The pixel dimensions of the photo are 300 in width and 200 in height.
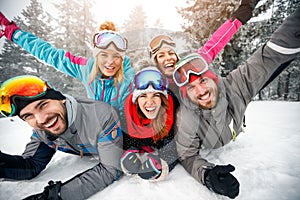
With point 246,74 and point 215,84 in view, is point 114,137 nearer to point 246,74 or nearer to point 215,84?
point 215,84

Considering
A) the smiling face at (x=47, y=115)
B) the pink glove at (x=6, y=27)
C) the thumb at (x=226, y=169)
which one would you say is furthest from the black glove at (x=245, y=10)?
the pink glove at (x=6, y=27)

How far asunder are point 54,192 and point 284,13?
47.4 feet

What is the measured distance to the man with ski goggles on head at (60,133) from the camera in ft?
4.55

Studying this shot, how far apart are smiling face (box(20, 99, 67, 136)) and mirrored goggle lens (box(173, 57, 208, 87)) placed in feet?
4.33

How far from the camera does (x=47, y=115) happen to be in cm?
148

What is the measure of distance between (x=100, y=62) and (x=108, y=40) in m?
0.37

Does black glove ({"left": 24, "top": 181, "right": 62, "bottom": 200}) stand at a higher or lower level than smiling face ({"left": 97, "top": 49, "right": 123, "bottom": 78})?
lower

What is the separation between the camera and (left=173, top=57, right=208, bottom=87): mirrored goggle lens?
1904 millimetres

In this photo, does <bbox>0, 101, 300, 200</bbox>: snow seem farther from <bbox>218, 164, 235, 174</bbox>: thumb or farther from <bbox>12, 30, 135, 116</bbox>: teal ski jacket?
<bbox>12, 30, 135, 116</bbox>: teal ski jacket

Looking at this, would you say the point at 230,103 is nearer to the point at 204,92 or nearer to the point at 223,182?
the point at 204,92

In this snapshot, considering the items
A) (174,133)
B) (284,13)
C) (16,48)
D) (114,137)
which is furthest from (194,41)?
(16,48)

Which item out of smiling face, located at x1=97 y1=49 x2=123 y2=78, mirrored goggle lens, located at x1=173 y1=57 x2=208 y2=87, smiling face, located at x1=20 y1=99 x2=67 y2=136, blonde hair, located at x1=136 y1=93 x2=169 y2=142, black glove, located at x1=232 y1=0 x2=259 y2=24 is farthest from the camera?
smiling face, located at x1=97 y1=49 x2=123 y2=78

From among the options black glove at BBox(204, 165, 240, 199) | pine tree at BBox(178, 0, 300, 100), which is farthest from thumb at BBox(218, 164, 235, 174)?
pine tree at BBox(178, 0, 300, 100)

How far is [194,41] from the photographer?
6738 millimetres
